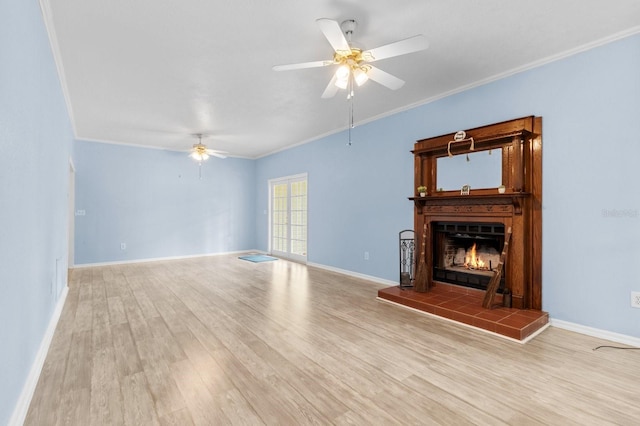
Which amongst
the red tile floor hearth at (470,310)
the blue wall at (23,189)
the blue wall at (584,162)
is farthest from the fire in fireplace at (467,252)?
the blue wall at (23,189)

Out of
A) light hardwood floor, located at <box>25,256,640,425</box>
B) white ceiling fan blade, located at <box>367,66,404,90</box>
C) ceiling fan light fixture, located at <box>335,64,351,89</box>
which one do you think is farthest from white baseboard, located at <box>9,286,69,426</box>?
white ceiling fan blade, located at <box>367,66,404,90</box>

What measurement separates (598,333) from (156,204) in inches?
303

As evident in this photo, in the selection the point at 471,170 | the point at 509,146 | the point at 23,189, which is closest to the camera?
the point at 23,189

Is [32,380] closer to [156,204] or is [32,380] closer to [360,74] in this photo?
[360,74]

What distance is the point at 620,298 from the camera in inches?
106

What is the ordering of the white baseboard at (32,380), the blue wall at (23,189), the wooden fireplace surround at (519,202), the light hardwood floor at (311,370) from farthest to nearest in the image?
the wooden fireplace surround at (519,202) < the light hardwood floor at (311,370) < the white baseboard at (32,380) < the blue wall at (23,189)

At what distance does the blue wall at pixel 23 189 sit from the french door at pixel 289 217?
4613 mm

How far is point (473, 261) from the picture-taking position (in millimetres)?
3861

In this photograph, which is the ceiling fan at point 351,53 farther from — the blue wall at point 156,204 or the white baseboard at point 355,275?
the blue wall at point 156,204

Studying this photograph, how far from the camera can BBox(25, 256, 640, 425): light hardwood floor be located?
1761mm

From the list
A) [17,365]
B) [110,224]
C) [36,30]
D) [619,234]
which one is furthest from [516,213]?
[110,224]

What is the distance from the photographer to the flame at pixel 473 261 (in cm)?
379

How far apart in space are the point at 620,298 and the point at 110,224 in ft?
26.4

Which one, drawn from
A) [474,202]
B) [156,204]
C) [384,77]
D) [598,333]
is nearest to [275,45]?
[384,77]
